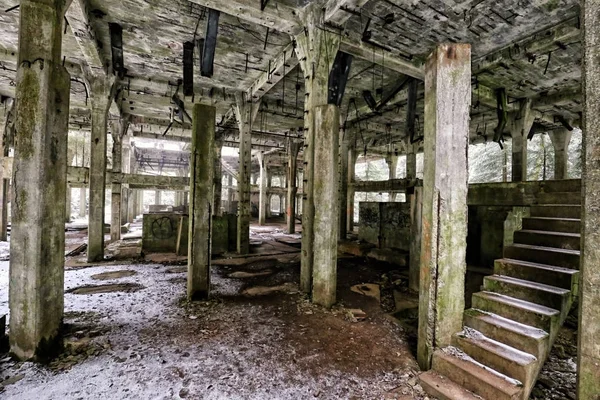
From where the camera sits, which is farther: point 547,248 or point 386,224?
point 386,224

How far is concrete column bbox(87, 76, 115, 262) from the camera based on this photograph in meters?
7.31

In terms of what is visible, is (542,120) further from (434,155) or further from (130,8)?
(130,8)

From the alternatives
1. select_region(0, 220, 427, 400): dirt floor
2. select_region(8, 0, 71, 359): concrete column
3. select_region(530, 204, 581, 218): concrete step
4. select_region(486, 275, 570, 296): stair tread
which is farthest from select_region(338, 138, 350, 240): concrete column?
select_region(8, 0, 71, 359): concrete column

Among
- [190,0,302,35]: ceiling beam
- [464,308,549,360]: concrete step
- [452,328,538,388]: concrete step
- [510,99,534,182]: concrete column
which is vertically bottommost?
[452,328,538,388]: concrete step

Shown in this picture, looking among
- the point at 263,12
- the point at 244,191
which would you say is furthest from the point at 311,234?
the point at 244,191

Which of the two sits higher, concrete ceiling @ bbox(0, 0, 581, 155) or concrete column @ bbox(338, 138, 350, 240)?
concrete ceiling @ bbox(0, 0, 581, 155)

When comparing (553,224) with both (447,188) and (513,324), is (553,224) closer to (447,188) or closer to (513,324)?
(513,324)

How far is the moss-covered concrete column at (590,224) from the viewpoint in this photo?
1.72 meters

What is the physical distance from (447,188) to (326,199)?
6.81ft

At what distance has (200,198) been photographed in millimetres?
4570

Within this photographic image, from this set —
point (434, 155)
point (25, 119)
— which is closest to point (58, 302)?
point (25, 119)

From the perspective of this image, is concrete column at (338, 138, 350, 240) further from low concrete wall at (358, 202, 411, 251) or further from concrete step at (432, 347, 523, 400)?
concrete step at (432, 347, 523, 400)

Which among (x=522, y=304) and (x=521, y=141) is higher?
(x=521, y=141)

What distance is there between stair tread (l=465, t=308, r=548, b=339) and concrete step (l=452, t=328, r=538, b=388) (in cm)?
17
